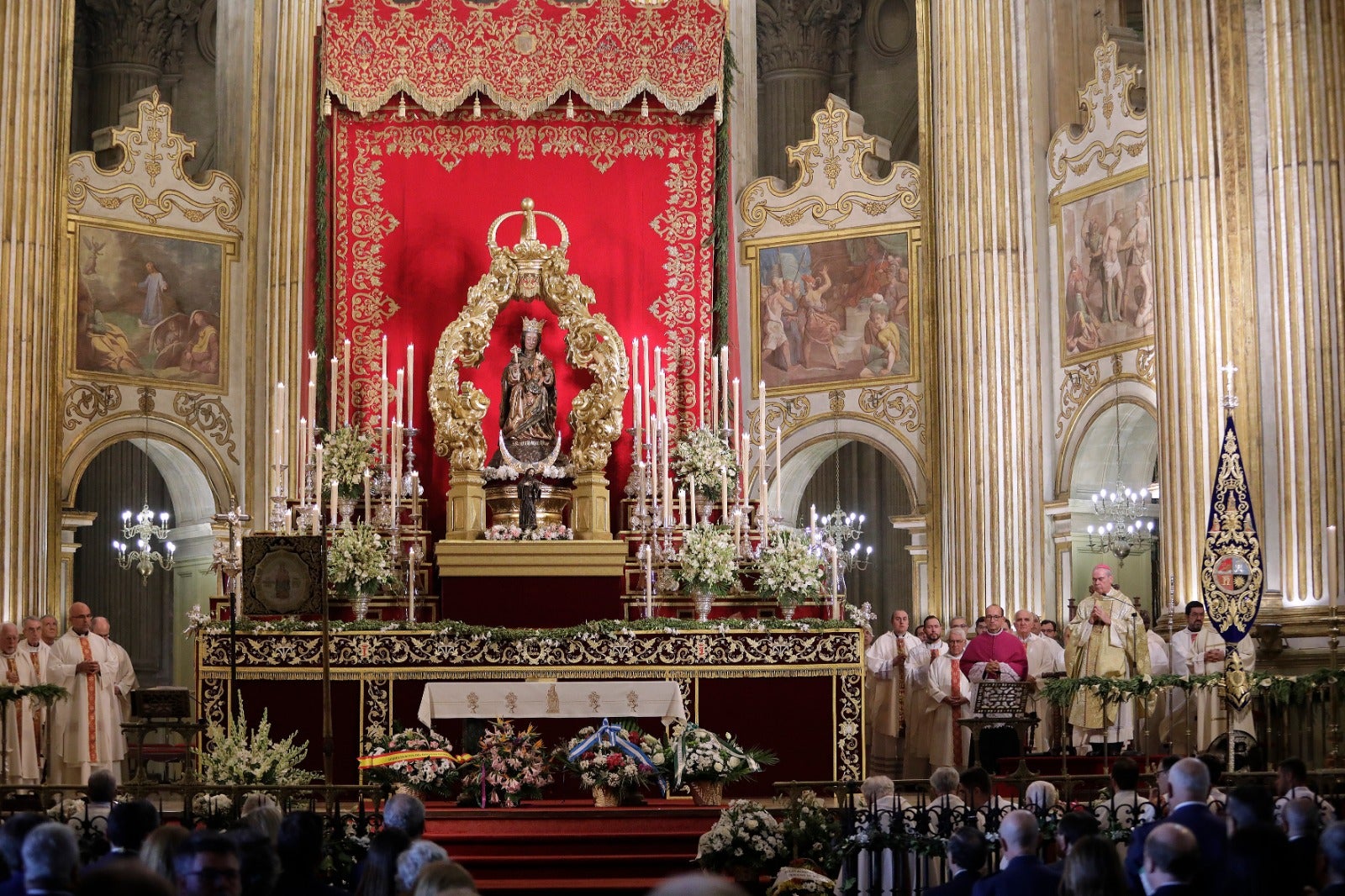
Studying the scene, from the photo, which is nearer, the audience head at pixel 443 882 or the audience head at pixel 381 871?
the audience head at pixel 443 882

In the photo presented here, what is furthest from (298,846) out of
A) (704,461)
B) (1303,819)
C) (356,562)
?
(704,461)

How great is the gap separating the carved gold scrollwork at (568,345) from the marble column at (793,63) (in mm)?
10438

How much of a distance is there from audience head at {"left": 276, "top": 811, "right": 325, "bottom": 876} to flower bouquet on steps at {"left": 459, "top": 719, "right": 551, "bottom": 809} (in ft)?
21.2

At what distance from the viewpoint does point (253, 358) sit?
20062 mm

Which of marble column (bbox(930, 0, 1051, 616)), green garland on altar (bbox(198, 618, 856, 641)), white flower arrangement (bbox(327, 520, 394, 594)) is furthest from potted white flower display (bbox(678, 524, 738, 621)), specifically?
marble column (bbox(930, 0, 1051, 616))

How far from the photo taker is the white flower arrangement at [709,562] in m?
14.8

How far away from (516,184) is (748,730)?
7109 millimetres

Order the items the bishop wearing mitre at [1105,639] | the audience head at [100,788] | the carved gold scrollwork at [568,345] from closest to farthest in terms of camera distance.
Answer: the audience head at [100,788]
the bishop wearing mitre at [1105,639]
the carved gold scrollwork at [568,345]

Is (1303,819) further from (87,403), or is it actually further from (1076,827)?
(87,403)

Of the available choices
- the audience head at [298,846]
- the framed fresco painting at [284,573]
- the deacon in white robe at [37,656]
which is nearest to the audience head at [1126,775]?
the audience head at [298,846]

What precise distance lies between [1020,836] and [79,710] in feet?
38.6

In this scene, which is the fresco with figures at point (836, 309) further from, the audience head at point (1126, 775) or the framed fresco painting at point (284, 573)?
the audience head at point (1126, 775)

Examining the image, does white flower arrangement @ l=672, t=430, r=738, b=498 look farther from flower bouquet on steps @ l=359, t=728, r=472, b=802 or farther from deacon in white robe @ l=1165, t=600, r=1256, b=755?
flower bouquet on steps @ l=359, t=728, r=472, b=802

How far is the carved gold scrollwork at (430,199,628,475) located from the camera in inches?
669
